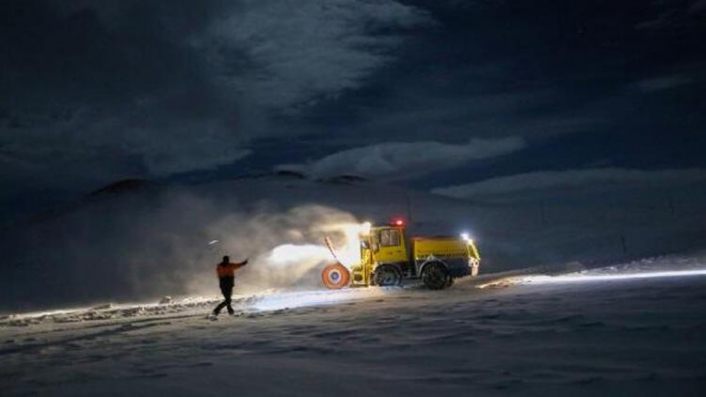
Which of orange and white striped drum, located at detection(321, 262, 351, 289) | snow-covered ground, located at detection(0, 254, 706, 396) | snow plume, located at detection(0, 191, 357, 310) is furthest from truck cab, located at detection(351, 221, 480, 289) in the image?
snow-covered ground, located at detection(0, 254, 706, 396)

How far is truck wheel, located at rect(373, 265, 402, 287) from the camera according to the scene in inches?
904

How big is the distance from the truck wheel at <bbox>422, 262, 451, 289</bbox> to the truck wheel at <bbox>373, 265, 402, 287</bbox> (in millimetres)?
1217

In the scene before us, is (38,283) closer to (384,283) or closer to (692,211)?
(384,283)

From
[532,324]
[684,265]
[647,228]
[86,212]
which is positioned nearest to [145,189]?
[86,212]

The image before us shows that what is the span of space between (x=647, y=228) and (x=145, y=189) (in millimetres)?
67379

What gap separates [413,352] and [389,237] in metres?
15.8

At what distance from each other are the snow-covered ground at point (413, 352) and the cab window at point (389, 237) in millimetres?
8642

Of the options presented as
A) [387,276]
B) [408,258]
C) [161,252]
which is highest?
[161,252]

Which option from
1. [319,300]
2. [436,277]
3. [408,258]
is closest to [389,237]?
[408,258]

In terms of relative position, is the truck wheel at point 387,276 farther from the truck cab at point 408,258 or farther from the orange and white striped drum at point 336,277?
the orange and white striped drum at point 336,277

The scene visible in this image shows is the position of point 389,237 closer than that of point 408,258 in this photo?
No

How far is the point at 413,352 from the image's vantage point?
7676 mm

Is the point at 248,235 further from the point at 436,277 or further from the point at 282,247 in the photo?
the point at 436,277

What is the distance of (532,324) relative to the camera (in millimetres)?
→ 9406
